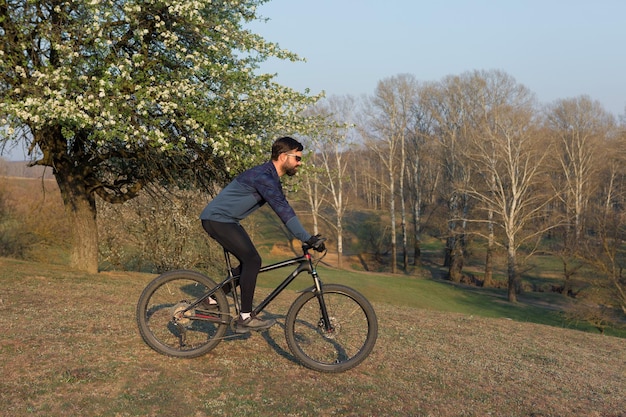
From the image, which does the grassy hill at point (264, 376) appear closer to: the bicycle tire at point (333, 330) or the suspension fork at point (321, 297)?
the bicycle tire at point (333, 330)

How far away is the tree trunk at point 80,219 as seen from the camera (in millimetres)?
14953

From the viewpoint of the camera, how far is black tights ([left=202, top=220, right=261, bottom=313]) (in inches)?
239

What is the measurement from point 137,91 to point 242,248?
7.69 metres

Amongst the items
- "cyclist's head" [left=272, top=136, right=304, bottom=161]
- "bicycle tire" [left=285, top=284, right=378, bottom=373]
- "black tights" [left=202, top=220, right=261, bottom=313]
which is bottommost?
"bicycle tire" [left=285, top=284, right=378, bottom=373]

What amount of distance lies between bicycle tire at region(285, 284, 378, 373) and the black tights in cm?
54

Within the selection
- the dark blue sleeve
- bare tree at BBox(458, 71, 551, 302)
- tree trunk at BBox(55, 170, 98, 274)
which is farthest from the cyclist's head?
bare tree at BBox(458, 71, 551, 302)

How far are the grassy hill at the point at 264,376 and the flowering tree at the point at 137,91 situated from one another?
4.03 metres

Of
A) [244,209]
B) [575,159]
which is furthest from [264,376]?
[575,159]

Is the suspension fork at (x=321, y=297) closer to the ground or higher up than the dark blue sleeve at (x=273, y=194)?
closer to the ground

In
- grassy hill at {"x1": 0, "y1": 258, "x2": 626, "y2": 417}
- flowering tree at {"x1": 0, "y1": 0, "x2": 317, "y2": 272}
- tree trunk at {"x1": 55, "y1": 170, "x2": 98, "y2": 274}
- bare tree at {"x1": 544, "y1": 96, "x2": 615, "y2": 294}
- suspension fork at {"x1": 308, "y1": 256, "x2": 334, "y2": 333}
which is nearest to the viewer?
grassy hill at {"x1": 0, "y1": 258, "x2": 626, "y2": 417}

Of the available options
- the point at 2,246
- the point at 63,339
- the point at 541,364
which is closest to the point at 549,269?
the point at 2,246

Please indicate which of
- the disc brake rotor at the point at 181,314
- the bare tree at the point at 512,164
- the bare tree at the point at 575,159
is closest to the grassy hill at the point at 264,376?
the disc brake rotor at the point at 181,314

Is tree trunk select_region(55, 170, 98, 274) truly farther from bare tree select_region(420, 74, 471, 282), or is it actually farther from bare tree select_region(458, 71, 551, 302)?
bare tree select_region(420, 74, 471, 282)

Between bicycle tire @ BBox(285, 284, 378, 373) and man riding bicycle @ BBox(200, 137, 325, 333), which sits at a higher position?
man riding bicycle @ BBox(200, 137, 325, 333)
